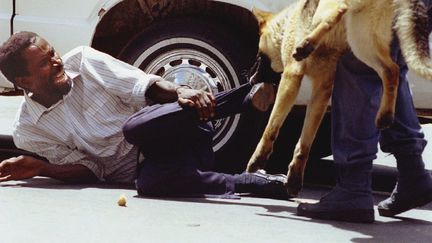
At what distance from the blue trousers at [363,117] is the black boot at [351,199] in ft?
0.20

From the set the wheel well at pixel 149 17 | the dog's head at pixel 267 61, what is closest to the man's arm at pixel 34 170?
the wheel well at pixel 149 17

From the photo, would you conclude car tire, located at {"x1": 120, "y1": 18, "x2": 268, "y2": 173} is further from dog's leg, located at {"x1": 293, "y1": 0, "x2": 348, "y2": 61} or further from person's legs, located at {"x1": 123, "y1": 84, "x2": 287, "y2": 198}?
dog's leg, located at {"x1": 293, "y1": 0, "x2": 348, "y2": 61}

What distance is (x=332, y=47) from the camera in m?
5.20

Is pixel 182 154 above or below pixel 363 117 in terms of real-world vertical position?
Answer: below

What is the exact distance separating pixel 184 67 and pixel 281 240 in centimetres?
210

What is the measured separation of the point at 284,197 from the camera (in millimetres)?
6070

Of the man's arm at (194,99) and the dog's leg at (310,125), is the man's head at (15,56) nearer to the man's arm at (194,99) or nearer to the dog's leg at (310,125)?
the man's arm at (194,99)

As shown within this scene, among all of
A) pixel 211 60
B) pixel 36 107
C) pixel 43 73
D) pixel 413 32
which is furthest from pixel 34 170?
pixel 413 32

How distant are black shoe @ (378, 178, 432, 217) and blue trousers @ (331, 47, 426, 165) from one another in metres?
0.19

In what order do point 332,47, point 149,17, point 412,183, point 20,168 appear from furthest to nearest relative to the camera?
1. point 149,17
2. point 20,168
3. point 412,183
4. point 332,47

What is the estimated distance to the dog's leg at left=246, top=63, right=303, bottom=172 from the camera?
5320 millimetres

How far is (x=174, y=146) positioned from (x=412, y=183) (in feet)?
4.37

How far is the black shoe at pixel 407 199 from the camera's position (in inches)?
214

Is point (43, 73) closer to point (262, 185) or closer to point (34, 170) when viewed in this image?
point (34, 170)
